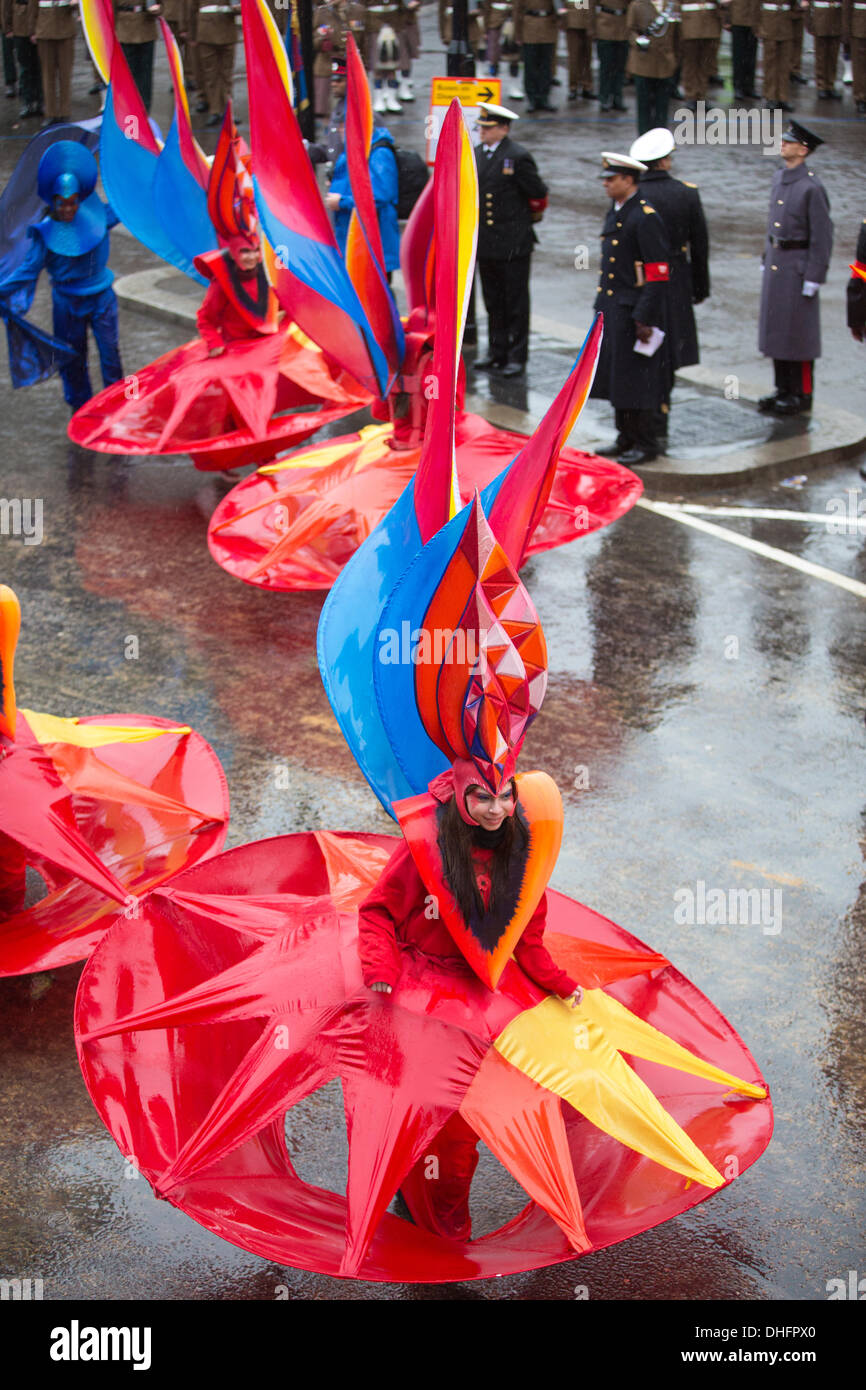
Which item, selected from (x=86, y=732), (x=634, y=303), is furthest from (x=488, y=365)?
(x=86, y=732)

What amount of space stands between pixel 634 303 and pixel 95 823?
5.54 meters

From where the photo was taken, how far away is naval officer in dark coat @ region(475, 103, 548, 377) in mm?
10844

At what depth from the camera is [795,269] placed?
33.5 ft

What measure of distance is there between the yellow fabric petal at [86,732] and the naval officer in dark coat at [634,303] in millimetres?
4726

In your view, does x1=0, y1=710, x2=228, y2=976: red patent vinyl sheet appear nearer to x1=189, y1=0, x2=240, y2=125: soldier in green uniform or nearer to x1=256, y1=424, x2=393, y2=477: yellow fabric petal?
x1=256, y1=424, x2=393, y2=477: yellow fabric petal

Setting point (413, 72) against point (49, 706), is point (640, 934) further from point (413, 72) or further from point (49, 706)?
Answer: point (413, 72)

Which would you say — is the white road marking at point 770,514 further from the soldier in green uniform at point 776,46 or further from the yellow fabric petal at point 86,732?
the soldier in green uniform at point 776,46

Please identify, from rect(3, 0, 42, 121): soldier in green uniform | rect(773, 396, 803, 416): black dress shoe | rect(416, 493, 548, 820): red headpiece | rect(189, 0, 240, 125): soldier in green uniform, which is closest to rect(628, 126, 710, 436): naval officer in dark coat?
rect(773, 396, 803, 416): black dress shoe

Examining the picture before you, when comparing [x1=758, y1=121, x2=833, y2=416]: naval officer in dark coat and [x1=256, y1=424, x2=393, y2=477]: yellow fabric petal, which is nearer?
[x1=256, y1=424, x2=393, y2=477]: yellow fabric petal

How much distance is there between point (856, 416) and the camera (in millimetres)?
10430

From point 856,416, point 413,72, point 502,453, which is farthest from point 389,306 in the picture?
point 413,72

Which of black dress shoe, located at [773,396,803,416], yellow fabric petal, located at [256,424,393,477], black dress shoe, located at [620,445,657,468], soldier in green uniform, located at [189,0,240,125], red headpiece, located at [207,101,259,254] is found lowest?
black dress shoe, located at [620,445,657,468]

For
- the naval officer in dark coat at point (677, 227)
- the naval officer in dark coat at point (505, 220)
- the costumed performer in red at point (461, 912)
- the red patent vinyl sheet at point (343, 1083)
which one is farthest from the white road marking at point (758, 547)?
the costumed performer in red at point (461, 912)

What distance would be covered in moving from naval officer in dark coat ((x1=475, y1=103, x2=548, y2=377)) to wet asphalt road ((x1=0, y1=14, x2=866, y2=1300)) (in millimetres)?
532
